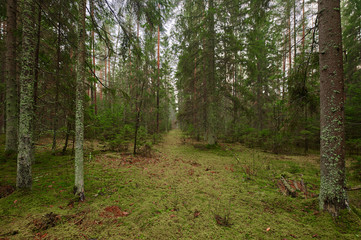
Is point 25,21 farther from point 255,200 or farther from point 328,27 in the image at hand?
point 255,200

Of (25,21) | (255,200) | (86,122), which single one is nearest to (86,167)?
(86,122)

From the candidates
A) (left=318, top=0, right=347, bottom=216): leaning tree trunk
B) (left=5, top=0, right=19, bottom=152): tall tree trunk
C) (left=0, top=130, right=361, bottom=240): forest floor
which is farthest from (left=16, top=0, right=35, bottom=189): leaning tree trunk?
(left=318, top=0, right=347, bottom=216): leaning tree trunk

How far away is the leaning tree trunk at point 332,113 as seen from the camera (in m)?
2.77

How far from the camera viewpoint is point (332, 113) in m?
2.82

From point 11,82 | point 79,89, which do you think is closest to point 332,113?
point 79,89

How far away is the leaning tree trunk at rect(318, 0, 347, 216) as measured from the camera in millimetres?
2768

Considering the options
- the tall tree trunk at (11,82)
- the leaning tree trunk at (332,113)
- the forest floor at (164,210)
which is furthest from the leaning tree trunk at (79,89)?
the leaning tree trunk at (332,113)

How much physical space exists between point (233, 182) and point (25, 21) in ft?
24.2

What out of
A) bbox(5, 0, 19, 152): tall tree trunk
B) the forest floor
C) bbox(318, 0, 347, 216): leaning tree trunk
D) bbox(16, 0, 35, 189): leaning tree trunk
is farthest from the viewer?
bbox(5, 0, 19, 152): tall tree trunk

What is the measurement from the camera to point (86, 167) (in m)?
5.68

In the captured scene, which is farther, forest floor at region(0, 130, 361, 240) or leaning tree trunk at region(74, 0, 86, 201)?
leaning tree trunk at region(74, 0, 86, 201)

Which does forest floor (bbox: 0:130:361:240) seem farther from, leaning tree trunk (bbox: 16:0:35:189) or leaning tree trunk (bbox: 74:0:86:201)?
leaning tree trunk (bbox: 16:0:35:189)

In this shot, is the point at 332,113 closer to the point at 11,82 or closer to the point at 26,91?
the point at 26,91

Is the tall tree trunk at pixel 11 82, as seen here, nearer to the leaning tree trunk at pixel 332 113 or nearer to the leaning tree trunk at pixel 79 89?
the leaning tree trunk at pixel 79 89
